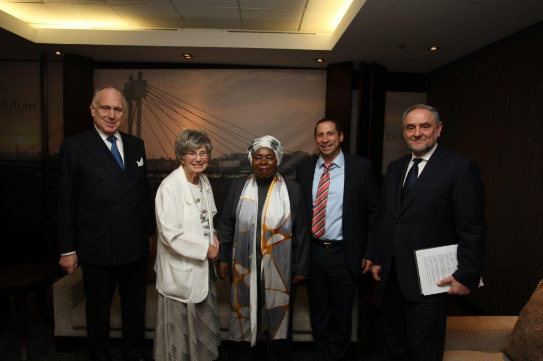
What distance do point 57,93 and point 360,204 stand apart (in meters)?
4.02

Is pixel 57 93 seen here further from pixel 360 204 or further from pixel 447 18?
pixel 447 18

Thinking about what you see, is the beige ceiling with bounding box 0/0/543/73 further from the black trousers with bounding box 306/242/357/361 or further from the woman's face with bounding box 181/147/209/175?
the black trousers with bounding box 306/242/357/361

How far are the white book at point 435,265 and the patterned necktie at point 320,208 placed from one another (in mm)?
712

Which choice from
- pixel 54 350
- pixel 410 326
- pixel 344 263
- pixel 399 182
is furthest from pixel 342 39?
pixel 54 350

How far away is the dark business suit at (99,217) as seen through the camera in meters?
2.11

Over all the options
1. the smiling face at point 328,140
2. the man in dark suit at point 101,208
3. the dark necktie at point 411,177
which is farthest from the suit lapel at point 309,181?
the man in dark suit at point 101,208

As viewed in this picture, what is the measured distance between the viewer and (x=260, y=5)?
123 inches

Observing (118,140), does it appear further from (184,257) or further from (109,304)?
(109,304)

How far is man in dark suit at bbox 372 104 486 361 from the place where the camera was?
1.71m

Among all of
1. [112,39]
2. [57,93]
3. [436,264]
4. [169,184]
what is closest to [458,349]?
[436,264]

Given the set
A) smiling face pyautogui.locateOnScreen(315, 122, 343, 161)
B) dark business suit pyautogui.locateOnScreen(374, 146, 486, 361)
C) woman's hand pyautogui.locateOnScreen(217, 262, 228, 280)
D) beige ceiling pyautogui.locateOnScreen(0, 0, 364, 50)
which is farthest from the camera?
beige ceiling pyautogui.locateOnScreen(0, 0, 364, 50)

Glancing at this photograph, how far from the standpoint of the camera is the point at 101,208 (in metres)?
2.15

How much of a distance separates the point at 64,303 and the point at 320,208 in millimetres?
1976

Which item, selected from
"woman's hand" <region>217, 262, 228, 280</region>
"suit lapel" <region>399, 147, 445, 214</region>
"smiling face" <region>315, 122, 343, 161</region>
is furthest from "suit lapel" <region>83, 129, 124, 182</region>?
"suit lapel" <region>399, 147, 445, 214</region>
